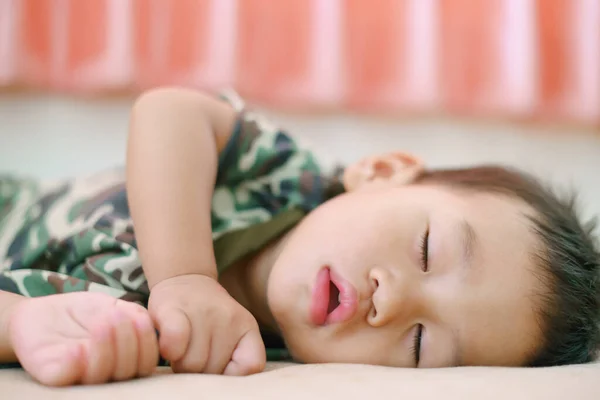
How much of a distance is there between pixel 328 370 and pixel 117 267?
382 millimetres

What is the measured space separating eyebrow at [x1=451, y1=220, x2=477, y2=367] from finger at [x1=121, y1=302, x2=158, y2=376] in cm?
39

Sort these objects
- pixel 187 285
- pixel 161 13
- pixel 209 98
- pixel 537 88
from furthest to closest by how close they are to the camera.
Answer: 1. pixel 537 88
2. pixel 161 13
3. pixel 209 98
4. pixel 187 285

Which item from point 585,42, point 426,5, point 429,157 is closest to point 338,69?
point 426,5

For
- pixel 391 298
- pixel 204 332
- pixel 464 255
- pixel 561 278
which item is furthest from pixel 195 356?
pixel 561 278

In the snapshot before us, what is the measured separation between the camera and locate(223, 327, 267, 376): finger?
69cm

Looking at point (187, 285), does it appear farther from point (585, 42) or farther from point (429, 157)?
point (585, 42)

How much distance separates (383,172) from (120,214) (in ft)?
1.53

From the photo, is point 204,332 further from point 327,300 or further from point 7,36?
point 7,36

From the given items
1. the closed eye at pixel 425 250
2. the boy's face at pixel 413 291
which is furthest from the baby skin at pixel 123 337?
the closed eye at pixel 425 250

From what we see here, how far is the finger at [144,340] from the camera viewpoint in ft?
1.99

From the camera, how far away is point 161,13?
1.47m

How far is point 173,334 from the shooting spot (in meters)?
0.66

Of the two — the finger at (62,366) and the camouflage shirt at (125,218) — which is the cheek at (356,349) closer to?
the camouflage shirt at (125,218)

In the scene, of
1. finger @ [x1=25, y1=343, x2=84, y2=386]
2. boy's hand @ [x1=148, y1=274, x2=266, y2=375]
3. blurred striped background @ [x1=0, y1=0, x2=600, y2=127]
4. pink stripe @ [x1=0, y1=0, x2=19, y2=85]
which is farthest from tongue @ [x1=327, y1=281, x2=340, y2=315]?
pink stripe @ [x1=0, y1=0, x2=19, y2=85]
